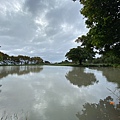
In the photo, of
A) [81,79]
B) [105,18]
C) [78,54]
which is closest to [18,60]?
[78,54]

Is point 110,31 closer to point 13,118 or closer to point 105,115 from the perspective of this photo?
point 105,115

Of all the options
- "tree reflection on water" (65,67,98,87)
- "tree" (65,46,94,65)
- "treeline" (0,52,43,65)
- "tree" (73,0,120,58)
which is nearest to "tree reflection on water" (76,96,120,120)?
"tree" (73,0,120,58)

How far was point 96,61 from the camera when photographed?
6091 cm

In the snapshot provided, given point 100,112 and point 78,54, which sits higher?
point 78,54

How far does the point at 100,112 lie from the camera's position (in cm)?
441

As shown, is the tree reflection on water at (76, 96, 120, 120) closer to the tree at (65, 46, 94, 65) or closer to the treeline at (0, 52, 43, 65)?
the tree at (65, 46, 94, 65)

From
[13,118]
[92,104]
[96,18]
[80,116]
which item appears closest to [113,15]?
[96,18]

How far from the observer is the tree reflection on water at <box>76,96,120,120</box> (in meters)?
4.00

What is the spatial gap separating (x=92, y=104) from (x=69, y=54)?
4281 cm

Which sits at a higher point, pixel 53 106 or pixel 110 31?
pixel 110 31

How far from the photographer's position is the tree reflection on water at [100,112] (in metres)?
4.00

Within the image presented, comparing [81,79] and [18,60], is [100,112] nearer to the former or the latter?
[81,79]

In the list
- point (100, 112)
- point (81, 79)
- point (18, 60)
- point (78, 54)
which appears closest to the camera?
point (100, 112)

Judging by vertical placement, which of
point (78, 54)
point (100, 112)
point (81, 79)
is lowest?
point (100, 112)
